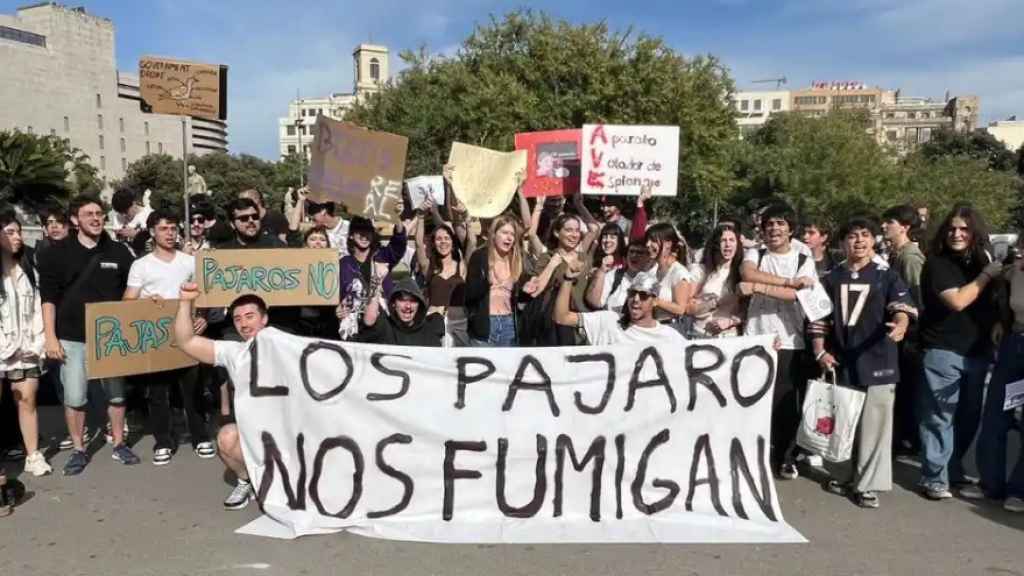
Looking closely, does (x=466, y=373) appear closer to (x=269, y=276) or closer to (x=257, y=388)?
(x=257, y=388)

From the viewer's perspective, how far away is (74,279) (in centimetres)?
515

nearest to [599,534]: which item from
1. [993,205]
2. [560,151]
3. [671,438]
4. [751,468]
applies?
[671,438]

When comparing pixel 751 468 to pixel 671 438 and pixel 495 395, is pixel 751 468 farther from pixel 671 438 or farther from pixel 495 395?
pixel 495 395

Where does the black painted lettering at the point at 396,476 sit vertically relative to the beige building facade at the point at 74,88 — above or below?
below

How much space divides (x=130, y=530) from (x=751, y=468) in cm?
337

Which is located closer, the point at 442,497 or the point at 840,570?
the point at 840,570

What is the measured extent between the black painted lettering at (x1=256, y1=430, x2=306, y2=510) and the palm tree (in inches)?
1644

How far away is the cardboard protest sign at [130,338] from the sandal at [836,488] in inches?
172

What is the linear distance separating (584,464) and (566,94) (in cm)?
1946

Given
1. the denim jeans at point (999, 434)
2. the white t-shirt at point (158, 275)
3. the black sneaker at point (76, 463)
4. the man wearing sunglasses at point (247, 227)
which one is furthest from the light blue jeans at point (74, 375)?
the denim jeans at point (999, 434)

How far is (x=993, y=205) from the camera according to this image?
101ft

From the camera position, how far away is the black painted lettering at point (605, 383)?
13.6 feet

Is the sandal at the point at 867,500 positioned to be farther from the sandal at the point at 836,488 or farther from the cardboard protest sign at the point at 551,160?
the cardboard protest sign at the point at 551,160

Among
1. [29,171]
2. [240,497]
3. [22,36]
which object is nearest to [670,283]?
[240,497]
